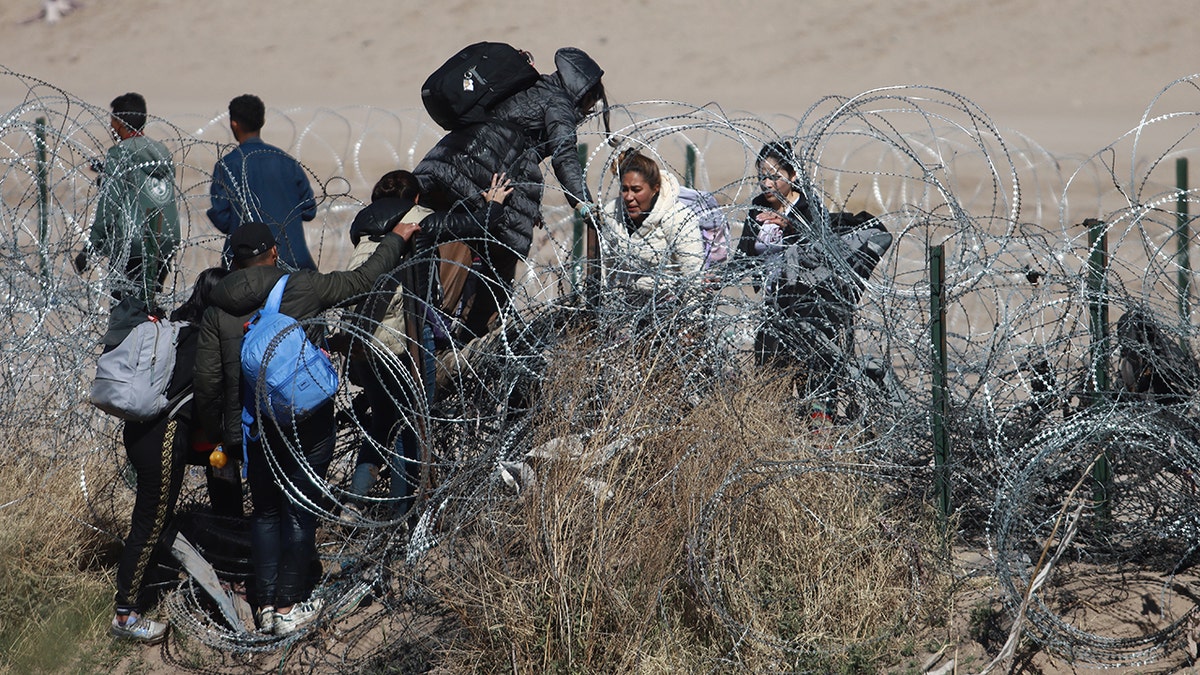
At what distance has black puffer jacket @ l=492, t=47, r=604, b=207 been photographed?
18.5 feet

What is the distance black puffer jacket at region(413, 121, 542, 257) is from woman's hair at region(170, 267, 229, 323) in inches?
37.6

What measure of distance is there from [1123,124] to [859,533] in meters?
18.5

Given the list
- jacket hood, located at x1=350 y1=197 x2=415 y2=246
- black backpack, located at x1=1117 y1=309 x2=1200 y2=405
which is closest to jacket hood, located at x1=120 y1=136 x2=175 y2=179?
jacket hood, located at x1=350 y1=197 x2=415 y2=246

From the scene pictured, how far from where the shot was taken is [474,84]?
18.5 feet

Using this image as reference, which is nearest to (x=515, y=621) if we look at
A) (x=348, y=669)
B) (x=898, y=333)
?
(x=348, y=669)

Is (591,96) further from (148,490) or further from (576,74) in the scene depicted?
(148,490)

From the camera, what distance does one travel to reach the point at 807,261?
5859 mm

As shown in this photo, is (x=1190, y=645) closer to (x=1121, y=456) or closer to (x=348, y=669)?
(x=1121, y=456)

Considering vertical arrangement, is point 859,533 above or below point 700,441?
below

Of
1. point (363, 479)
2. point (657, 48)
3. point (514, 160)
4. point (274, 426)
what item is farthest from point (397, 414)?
point (657, 48)

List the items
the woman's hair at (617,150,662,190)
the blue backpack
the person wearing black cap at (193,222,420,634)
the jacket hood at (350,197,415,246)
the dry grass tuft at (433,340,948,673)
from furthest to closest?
the woman's hair at (617,150,662,190)
the jacket hood at (350,197,415,246)
the person wearing black cap at (193,222,420,634)
the blue backpack
the dry grass tuft at (433,340,948,673)

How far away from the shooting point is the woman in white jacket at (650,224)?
5.57 metres

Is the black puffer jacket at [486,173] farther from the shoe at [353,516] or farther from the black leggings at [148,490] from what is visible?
the black leggings at [148,490]

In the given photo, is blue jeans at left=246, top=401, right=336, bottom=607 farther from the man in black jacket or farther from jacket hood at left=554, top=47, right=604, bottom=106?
jacket hood at left=554, top=47, right=604, bottom=106
